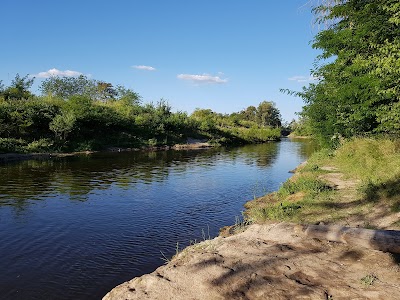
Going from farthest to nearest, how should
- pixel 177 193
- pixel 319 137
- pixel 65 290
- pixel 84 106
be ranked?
pixel 84 106, pixel 319 137, pixel 177 193, pixel 65 290

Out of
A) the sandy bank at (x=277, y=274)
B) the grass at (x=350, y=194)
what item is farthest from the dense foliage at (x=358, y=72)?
the sandy bank at (x=277, y=274)

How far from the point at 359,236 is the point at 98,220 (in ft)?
32.5

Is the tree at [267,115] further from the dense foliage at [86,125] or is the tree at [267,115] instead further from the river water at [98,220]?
the river water at [98,220]

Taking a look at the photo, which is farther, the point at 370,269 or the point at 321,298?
the point at 370,269

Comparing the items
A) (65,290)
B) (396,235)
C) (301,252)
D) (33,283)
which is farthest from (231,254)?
(33,283)

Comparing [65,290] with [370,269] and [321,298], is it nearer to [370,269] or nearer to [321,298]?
[321,298]

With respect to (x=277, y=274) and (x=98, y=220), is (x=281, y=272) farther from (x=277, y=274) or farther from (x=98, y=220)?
(x=98, y=220)

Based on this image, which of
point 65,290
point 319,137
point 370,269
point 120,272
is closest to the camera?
point 370,269

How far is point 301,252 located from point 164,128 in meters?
52.6

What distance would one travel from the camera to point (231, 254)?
287 inches

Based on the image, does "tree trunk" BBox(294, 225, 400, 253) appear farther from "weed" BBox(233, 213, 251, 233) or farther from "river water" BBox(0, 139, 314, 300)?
"river water" BBox(0, 139, 314, 300)

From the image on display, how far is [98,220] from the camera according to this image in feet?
45.1

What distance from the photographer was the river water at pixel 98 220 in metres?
8.83

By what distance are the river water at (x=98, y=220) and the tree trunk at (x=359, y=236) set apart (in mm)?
4321
